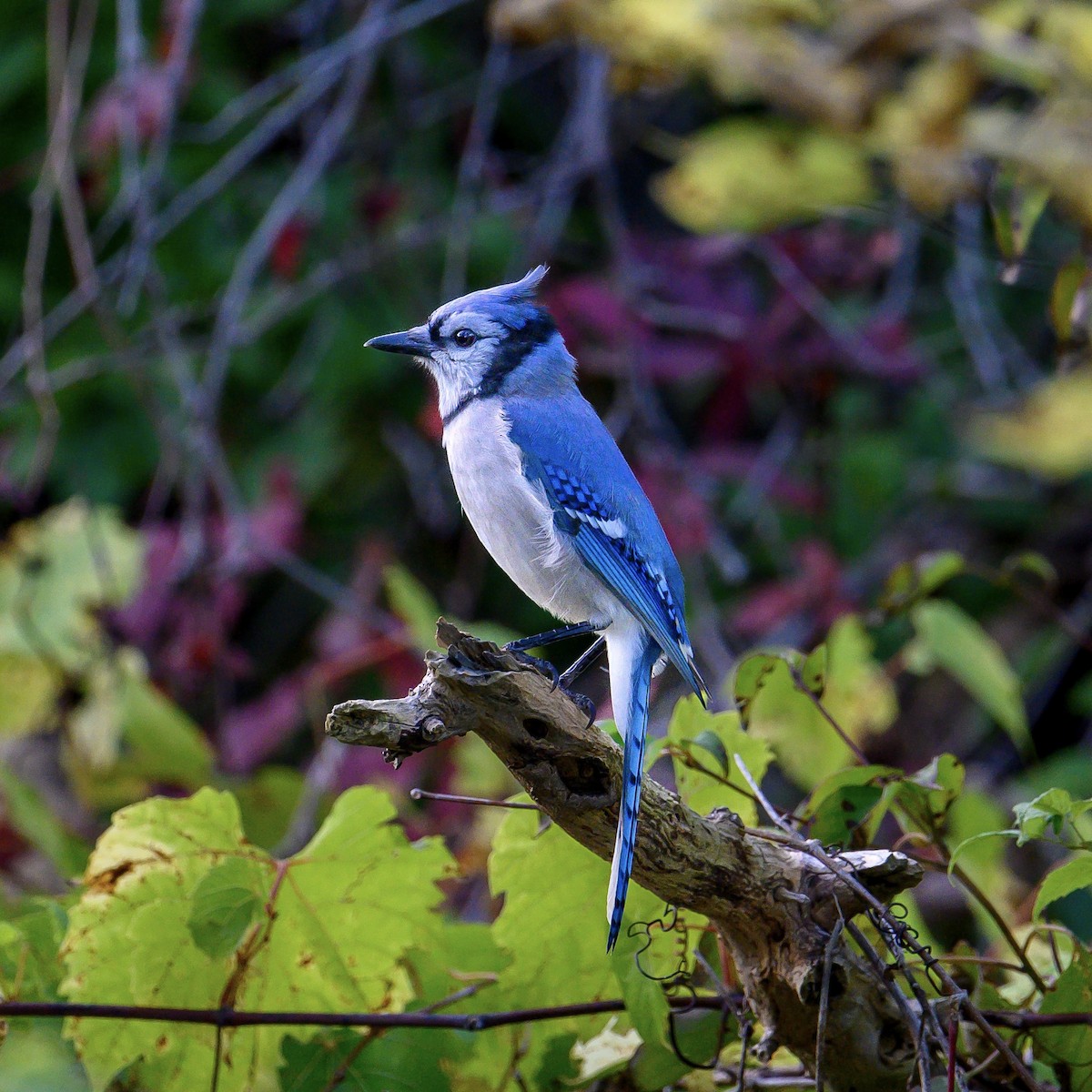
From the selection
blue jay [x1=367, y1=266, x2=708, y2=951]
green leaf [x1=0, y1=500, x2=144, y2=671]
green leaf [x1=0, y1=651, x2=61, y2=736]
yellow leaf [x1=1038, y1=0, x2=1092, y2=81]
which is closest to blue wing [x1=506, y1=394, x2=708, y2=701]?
blue jay [x1=367, y1=266, x2=708, y2=951]

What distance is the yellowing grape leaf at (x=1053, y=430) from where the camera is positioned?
2814mm

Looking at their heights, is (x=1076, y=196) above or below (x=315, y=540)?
above

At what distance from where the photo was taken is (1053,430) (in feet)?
9.55

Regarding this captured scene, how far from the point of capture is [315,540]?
420 cm

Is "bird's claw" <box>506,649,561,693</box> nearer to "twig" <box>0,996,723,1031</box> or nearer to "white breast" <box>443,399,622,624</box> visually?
"white breast" <box>443,399,622,624</box>

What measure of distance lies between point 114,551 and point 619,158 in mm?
2485

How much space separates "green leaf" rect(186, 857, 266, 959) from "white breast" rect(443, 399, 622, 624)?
61 centimetres

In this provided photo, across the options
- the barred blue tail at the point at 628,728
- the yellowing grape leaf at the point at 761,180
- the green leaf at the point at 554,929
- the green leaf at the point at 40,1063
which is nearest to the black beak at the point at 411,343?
the barred blue tail at the point at 628,728

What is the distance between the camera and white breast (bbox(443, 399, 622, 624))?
1.90m

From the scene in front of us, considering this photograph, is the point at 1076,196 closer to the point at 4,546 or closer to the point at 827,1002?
the point at 827,1002

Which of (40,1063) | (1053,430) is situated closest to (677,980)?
(40,1063)

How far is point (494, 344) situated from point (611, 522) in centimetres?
44

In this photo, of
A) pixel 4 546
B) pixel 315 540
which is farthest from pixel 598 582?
pixel 315 540

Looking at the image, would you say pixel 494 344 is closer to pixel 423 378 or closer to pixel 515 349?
pixel 515 349
